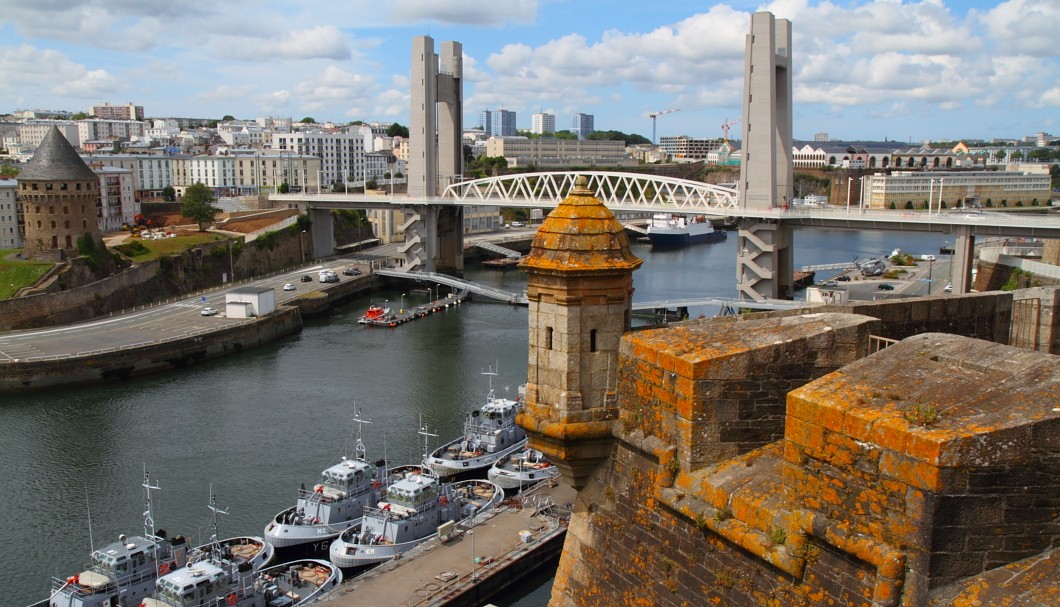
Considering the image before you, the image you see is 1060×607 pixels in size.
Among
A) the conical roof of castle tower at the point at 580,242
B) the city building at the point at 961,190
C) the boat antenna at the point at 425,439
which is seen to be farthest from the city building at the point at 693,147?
the conical roof of castle tower at the point at 580,242

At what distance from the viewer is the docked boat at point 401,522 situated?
16.0 meters

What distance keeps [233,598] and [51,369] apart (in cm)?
1680

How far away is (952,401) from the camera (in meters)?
3.54

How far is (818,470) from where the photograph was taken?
379 cm

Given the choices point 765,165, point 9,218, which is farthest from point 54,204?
point 765,165

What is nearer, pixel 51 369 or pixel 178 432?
pixel 178 432

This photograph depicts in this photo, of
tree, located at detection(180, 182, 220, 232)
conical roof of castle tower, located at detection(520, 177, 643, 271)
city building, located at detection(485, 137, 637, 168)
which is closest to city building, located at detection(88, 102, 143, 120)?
city building, located at detection(485, 137, 637, 168)

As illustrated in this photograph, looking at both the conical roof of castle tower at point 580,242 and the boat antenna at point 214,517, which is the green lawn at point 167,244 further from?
the conical roof of castle tower at point 580,242

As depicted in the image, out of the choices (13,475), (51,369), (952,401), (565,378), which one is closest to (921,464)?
(952,401)

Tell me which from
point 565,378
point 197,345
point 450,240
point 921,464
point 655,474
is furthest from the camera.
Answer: point 450,240

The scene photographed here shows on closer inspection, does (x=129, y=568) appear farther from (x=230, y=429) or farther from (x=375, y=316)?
(x=375, y=316)

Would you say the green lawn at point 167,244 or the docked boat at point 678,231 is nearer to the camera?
the green lawn at point 167,244

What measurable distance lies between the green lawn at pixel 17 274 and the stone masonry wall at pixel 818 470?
33.8 meters

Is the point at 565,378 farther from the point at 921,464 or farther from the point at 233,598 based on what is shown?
the point at 233,598
